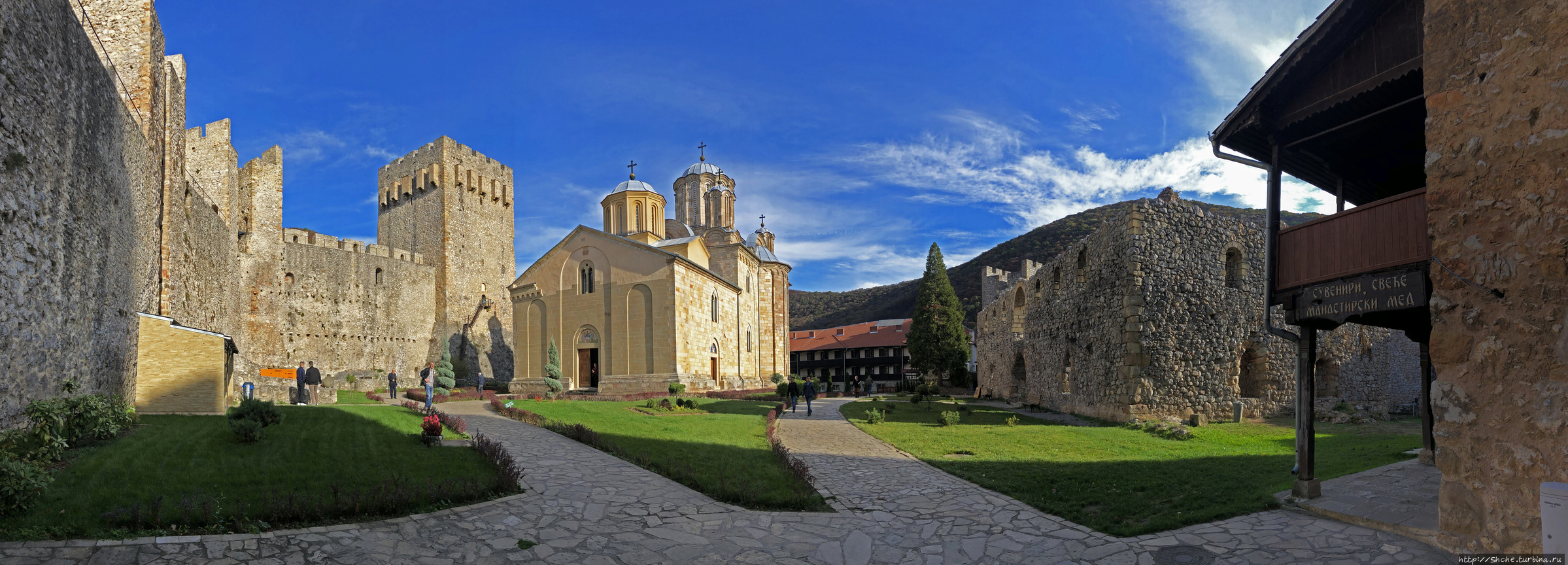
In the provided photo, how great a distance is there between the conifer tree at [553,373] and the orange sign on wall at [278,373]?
9439 millimetres

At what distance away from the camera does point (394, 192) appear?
46.2 meters

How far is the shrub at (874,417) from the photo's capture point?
19547mm

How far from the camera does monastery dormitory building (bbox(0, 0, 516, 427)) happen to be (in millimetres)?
9188

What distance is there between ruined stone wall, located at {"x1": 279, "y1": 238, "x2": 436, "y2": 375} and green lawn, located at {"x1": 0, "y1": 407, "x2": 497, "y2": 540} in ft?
85.6

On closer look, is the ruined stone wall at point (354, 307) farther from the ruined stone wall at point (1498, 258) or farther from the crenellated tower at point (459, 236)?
the ruined stone wall at point (1498, 258)

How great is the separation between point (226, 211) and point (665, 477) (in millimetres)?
30153

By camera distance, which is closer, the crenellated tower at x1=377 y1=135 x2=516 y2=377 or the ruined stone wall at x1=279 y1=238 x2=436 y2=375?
the ruined stone wall at x1=279 y1=238 x2=436 y2=375

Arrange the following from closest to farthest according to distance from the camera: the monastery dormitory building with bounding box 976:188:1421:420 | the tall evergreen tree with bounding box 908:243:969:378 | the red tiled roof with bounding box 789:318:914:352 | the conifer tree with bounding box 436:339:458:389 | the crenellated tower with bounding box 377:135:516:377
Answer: the monastery dormitory building with bounding box 976:188:1421:420, the conifer tree with bounding box 436:339:458:389, the crenellated tower with bounding box 377:135:516:377, the tall evergreen tree with bounding box 908:243:969:378, the red tiled roof with bounding box 789:318:914:352

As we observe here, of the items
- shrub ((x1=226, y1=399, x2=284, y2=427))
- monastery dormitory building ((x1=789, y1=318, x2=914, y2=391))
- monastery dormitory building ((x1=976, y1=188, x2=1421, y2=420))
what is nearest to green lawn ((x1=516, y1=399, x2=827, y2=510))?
shrub ((x1=226, y1=399, x2=284, y2=427))

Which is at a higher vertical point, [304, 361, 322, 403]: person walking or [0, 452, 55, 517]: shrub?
[0, 452, 55, 517]: shrub

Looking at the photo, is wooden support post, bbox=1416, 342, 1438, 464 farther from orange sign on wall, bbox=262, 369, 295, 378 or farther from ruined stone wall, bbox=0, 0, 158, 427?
orange sign on wall, bbox=262, 369, 295, 378

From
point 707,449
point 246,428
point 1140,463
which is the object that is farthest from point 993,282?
point 246,428

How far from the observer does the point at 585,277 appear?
35.1 meters

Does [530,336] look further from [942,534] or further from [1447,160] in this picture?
[1447,160]
